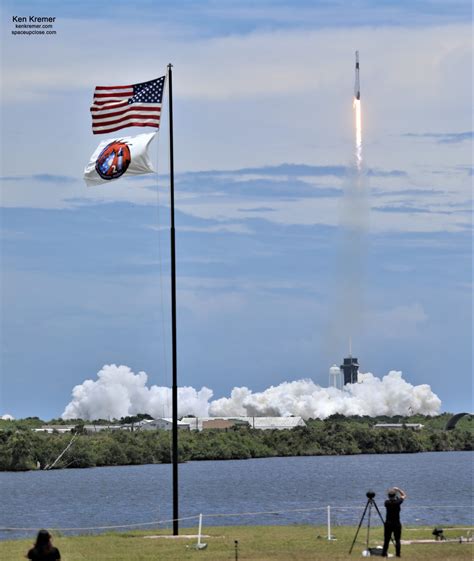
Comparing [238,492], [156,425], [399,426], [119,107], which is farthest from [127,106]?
[399,426]

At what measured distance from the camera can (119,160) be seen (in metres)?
42.7

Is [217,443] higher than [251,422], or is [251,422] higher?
[251,422]

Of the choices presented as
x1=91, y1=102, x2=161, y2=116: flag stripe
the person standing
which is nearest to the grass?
the person standing

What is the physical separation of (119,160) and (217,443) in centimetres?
9416

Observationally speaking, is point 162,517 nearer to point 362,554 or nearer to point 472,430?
point 362,554

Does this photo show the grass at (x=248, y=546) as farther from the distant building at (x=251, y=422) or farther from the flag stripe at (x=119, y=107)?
the distant building at (x=251, y=422)

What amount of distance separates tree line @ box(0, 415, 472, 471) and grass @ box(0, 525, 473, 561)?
68.9 metres

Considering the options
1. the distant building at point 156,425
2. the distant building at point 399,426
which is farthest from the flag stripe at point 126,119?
the distant building at point 399,426

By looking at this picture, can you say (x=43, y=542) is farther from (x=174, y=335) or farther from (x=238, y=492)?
(x=238, y=492)

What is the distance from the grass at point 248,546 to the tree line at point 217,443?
68898 millimetres

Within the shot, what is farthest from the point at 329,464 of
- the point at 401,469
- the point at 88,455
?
the point at 88,455

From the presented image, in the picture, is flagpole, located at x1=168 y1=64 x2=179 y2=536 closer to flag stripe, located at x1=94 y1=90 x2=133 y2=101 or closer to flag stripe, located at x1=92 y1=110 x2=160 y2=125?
flag stripe, located at x1=92 y1=110 x2=160 y2=125

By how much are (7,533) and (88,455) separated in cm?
6249

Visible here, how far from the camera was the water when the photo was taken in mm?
60250
